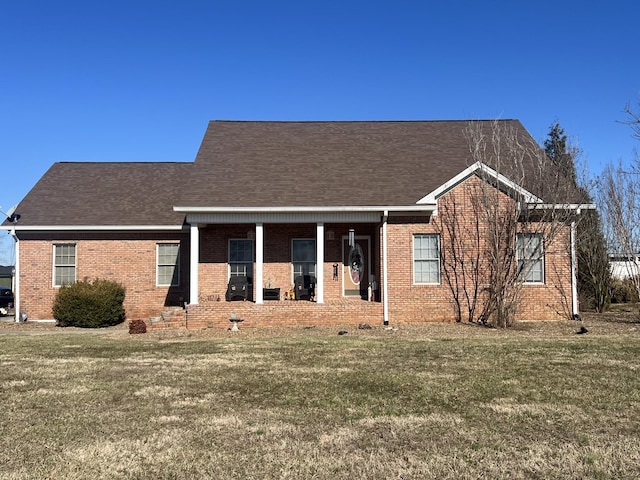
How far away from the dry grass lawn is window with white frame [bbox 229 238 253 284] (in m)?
6.87

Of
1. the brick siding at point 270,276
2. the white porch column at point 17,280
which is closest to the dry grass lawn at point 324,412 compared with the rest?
the brick siding at point 270,276

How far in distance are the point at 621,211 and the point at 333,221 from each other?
34.1 feet

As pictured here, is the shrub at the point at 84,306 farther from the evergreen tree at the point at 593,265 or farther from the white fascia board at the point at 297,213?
the evergreen tree at the point at 593,265

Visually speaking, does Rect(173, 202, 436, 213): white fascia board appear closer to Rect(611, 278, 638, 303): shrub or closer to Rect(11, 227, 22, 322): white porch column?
Rect(11, 227, 22, 322): white porch column

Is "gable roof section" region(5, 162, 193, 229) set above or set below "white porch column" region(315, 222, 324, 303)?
above

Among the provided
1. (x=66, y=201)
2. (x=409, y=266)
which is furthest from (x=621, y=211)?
(x=66, y=201)

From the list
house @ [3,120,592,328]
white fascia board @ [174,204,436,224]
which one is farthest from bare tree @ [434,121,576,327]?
white fascia board @ [174,204,436,224]

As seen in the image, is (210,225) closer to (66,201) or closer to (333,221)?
(333,221)

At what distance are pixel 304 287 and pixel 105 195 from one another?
838 cm

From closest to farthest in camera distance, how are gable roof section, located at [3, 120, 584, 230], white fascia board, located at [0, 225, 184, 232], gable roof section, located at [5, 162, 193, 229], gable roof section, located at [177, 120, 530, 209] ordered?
gable roof section, located at [3, 120, 584, 230]
gable roof section, located at [177, 120, 530, 209]
white fascia board, located at [0, 225, 184, 232]
gable roof section, located at [5, 162, 193, 229]

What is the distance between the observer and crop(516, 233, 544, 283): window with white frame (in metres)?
15.6

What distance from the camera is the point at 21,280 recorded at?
1867 cm

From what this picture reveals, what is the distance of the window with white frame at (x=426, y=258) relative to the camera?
1653 cm

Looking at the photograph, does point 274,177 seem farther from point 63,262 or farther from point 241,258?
point 63,262
